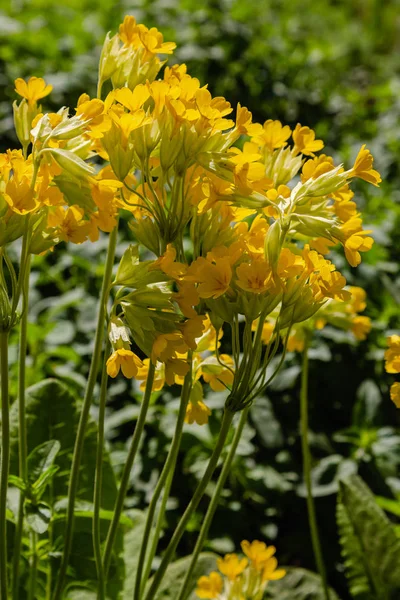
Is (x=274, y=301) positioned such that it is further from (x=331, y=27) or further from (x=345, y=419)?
(x=331, y=27)

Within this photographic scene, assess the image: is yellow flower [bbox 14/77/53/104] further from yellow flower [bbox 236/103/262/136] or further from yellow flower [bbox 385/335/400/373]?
yellow flower [bbox 385/335/400/373]

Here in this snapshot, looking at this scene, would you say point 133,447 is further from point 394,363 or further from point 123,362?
point 394,363

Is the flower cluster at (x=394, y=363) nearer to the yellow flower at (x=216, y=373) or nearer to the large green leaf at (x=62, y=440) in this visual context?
the yellow flower at (x=216, y=373)

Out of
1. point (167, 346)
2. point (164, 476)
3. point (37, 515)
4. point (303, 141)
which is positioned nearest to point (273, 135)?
point (303, 141)

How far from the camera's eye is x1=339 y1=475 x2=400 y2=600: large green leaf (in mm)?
1366

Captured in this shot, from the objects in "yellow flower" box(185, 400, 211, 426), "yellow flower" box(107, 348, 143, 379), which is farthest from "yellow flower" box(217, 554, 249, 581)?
"yellow flower" box(107, 348, 143, 379)

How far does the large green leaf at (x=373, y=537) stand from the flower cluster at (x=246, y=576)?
0.30 metres

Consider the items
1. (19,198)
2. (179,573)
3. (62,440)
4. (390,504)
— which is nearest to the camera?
(19,198)

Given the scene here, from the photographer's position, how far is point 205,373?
91 cm

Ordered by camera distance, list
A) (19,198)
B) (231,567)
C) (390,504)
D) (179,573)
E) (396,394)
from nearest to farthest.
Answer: (19,198) → (396,394) → (231,567) → (179,573) → (390,504)

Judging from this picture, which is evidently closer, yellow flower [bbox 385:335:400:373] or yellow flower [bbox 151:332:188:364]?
yellow flower [bbox 151:332:188:364]

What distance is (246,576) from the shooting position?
111 cm

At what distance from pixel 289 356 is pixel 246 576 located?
2.31 ft

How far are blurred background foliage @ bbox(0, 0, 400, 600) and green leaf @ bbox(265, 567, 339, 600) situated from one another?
16 centimetres
